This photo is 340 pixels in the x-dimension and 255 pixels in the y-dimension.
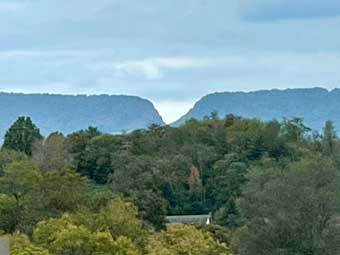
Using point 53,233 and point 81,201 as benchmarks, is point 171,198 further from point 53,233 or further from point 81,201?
point 53,233

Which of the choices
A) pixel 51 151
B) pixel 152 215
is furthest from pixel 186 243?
pixel 51 151

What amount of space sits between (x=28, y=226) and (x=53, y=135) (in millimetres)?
50796

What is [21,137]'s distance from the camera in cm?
9781

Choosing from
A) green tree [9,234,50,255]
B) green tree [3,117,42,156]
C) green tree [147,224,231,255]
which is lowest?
green tree [147,224,231,255]

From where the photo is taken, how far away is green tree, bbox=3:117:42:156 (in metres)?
95.7

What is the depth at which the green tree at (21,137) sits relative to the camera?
95.7m

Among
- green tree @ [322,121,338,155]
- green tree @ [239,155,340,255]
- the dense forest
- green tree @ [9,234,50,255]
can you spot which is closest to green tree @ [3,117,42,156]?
the dense forest

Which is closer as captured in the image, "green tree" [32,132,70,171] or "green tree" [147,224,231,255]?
"green tree" [147,224,231,255]

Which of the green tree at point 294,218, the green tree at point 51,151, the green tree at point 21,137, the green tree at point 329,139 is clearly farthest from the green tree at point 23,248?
the green tree at point 21,137

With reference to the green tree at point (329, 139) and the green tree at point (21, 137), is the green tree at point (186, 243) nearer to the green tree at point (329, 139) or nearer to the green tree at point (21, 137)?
the green tree at point (329, 139)

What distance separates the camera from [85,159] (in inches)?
3642

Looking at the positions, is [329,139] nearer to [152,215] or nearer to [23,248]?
[152,215]

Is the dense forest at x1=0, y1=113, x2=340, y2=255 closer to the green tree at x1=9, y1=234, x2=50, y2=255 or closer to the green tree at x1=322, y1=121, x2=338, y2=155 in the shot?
the green tree at x1=9, y1=234, x2=50, y2=255

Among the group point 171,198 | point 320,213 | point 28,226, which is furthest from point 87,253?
point 171,198
